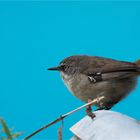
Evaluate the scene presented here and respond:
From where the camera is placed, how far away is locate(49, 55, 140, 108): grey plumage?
2525mm

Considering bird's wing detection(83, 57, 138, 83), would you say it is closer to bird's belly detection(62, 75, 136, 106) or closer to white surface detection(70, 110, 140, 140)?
bird's belly detection(62, 75, 136, 106)

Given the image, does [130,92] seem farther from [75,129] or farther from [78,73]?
[75,129]

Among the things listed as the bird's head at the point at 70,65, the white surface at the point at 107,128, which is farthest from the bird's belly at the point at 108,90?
the white surface at the point at 107,128

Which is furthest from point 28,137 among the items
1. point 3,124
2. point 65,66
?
point 65,66

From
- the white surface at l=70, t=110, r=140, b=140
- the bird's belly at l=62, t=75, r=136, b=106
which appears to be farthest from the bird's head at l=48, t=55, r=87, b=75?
the white surface at l=70, t=110, r=140, b=140

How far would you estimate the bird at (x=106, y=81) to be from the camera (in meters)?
2.52

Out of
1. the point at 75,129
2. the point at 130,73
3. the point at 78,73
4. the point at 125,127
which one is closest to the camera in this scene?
the point at 125,127

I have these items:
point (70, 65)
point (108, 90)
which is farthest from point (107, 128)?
point (70, 65)

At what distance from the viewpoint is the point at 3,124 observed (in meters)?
0.69

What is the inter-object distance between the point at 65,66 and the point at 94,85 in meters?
0.51

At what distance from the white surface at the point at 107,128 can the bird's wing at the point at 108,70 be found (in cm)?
131

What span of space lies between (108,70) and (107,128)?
64.1 inches

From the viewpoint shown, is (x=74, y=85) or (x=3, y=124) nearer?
(x=3, y=124)

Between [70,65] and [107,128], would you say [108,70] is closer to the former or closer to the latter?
[70,65]
